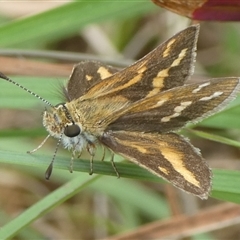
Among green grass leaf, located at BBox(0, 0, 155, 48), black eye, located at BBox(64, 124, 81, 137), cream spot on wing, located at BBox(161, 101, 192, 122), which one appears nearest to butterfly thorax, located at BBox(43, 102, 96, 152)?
black eye, located at BBox(64, 124, 81, 137)

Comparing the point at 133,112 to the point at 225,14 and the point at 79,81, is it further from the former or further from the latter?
the point at 225,14

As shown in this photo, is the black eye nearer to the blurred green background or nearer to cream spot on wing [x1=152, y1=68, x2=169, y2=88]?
the blurred green background

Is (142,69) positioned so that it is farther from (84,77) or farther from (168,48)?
(84,77)

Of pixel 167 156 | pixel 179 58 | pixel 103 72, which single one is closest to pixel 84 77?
pixel 103 72

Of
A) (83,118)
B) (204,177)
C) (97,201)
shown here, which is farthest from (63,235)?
(204,177)

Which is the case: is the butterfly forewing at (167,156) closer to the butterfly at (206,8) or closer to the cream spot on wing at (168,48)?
the cream spot on wing at (168,48)

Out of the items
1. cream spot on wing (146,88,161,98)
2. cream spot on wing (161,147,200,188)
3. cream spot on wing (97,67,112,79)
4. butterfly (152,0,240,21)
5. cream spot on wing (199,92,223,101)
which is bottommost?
cream spot on wing (161,147,200,188)
